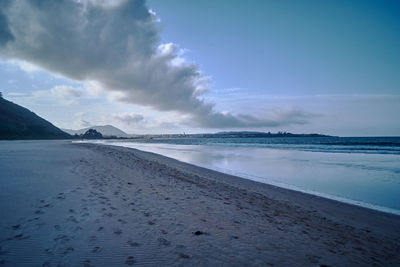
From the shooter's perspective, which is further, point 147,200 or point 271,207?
point 271,207

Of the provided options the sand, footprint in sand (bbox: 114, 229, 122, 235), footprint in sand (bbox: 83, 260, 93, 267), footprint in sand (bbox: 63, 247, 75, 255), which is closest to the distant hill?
the sand

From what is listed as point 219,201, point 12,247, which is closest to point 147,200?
point 219,201

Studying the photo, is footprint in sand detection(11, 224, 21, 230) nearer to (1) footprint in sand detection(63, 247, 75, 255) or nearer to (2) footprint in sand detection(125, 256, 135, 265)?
(1) footprint in sand detection(63, 247, 75, 255)

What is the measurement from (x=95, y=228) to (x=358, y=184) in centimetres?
1486

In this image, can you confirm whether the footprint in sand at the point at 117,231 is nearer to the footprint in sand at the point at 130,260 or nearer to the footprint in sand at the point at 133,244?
the footprint in sand at the point at 133,244

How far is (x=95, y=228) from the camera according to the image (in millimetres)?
4449

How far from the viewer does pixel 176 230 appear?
4617 mm

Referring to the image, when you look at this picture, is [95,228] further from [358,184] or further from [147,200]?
[358,184]

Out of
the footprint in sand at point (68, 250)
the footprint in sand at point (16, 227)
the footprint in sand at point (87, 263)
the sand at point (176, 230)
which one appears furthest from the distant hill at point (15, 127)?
the footprint in sand at point (87, 263)

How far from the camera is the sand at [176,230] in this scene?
11.7 ft

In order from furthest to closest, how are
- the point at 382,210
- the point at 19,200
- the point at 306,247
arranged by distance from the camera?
1. the point at 382,210
2. the point at 19,200
3. the point at 306,247

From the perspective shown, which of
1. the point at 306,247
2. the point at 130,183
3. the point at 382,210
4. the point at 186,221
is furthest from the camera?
the point at 130,183

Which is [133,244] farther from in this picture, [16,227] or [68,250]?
[16,227]

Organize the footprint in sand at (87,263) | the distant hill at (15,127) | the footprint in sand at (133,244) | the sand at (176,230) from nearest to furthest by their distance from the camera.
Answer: the footprint in sand at (87,263) → the sand at (176,230) → the footprint in sand at (133,244) → the distant hill at (15,127)
